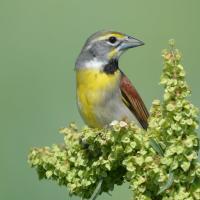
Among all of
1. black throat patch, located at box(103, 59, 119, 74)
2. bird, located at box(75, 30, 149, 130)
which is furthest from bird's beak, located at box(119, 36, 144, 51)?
black throat patch, located at box(103, 59, 119, 74)

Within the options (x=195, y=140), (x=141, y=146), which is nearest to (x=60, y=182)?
(x=141, y=146)

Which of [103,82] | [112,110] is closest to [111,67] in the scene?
[103,82]

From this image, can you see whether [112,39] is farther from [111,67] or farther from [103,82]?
[103,82]

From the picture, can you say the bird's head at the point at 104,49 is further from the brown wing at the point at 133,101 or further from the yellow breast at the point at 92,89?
the brown wing at the point at 133,101

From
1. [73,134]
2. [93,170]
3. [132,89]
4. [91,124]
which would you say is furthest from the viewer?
[132,89]

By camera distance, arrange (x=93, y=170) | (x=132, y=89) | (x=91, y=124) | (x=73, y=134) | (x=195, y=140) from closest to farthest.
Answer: (x=195, y=140) → (x=93, y=170) → (x=73, y=134) → (x=91, y=124) → (x=132, y=89)

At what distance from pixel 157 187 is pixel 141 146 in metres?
0.19

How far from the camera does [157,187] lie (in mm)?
3129

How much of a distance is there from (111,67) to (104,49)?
0.14 meters

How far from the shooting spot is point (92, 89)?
5.02m

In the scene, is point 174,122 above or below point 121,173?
above

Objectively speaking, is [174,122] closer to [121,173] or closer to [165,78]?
[165,78]

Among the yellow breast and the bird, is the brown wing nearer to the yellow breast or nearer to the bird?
the bird

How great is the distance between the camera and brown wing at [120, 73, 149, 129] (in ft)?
17.2
